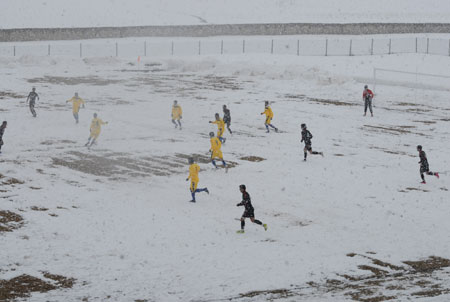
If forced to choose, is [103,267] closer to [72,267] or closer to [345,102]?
[72,267]

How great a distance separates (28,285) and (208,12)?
76.2 meters

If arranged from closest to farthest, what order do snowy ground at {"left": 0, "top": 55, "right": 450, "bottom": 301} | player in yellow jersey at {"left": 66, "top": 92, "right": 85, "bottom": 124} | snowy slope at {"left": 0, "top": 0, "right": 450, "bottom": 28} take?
snowy ground at {"left": 0, "top": 55, "right": 450, "bottom": 301} < player in yellow jersey at {"left": 66, "top": 92, "right": 85, "bottom": 124} < snowy slope at {"left": 0, "top": 0, "right": 450, "bottom": 28}

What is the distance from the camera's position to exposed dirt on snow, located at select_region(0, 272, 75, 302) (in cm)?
1413

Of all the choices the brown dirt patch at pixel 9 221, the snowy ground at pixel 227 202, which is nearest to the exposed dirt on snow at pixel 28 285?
the snowy ground at pixel 227 202

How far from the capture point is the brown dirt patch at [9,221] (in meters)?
18.4

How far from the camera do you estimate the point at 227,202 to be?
2155 cm

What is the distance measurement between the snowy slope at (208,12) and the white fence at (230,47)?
6167 mm

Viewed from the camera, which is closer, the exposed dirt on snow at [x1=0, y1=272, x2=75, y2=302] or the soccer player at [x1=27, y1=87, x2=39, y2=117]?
the exposed dirt on snow at [x1=0, y1=272, x2=75, y2=302]

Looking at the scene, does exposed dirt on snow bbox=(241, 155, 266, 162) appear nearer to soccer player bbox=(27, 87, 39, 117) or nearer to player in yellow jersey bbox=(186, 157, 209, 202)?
player in yellow jersey bbox=(186, 157, 209, 202)

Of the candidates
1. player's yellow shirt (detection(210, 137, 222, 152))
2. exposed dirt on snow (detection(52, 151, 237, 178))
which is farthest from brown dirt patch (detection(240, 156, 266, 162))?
player's yellow shirt (detection(210, 137, 222, 152))

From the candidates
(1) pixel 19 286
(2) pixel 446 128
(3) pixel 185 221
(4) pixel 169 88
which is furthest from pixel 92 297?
(4) pixel 169 88

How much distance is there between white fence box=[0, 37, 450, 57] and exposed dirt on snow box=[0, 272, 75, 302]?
51.8 m

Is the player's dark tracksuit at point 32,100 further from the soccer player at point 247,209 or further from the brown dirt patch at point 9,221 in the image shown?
the soccer player at point 247,209

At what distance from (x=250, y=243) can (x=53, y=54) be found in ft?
171
